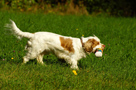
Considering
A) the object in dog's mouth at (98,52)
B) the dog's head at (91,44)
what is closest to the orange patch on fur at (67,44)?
the dog's head at (91,44)

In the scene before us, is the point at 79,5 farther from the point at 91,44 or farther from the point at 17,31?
the point at 91,44

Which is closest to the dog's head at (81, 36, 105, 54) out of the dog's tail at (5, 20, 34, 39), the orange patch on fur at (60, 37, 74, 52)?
the orange patch on fur at (60, 37, 74, 52)

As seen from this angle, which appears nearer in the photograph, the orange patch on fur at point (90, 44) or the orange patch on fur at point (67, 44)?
the orange patch on fur at point (90, 44)

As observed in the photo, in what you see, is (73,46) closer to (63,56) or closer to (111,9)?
(63,56)

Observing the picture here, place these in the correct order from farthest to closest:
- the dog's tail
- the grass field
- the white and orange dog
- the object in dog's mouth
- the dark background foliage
Result: 1. the dark background foliage
2. the dog's tail
3. the white and orange dog
4. the object in dog's mouth
5. the grass field

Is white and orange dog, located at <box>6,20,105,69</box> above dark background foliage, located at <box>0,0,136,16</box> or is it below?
above

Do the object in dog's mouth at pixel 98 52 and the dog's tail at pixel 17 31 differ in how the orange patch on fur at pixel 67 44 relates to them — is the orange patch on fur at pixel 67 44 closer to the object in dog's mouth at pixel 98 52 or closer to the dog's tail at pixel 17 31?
the object in dog's mouth at pixel 98 52

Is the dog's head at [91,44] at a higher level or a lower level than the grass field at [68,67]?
higher

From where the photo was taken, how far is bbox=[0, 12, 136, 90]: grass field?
12.9ft

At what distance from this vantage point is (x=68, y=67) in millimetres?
4902

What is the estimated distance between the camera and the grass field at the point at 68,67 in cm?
392

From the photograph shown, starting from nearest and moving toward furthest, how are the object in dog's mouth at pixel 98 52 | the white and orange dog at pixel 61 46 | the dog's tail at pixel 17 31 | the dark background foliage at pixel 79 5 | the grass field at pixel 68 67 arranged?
1. the grass field at pixel 68 67
2. the object in dog's mouth at pixel 98 52
3. the white and orange dog at pixel 61 46
4. the dog's tail at pixel 17 31
5. the dark background foliage at pixel 79 5

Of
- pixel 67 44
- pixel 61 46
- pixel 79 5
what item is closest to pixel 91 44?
pixel 67 44

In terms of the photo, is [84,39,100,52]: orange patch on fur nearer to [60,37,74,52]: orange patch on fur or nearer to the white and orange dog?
the white and orange dog
